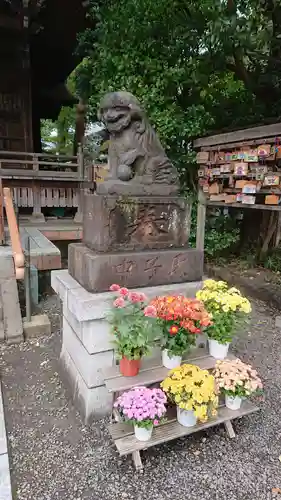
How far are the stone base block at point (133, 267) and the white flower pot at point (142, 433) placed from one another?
101cm

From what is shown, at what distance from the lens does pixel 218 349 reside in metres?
2.54

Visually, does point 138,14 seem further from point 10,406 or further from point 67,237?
point 10,406

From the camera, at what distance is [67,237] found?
21.0 feet

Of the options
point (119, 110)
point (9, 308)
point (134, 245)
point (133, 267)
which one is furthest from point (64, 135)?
point (133, 267)

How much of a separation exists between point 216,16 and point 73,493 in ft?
15.4

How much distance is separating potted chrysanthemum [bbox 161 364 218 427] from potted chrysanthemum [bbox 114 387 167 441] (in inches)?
3.6

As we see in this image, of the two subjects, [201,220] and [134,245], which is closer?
[134,245]

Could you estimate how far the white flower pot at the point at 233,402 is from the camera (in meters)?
2.20

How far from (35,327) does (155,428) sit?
215 cm

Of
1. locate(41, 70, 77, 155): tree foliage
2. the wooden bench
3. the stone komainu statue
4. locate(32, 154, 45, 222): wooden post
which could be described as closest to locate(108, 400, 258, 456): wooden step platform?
the wooden bench

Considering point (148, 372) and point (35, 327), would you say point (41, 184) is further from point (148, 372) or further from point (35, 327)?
point (148, 372)

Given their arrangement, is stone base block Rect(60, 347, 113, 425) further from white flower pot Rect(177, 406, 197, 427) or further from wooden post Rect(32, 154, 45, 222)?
wooden post Rect(32, 154, 45, 222)

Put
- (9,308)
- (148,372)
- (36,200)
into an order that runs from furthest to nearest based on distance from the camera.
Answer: (36,200), (9,308), (148,372)

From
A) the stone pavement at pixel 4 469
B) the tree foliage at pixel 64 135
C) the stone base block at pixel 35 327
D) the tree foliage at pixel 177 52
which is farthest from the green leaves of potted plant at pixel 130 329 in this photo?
the tree foliage at pixel 64 135
